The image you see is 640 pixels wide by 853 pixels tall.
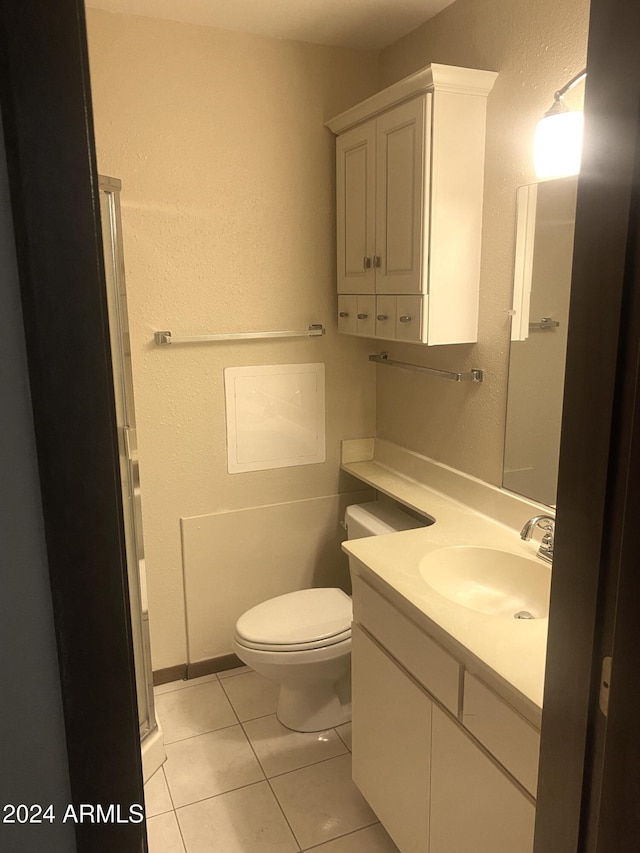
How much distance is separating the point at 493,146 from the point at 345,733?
2013mm

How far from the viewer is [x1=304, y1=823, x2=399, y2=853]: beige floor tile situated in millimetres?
1832

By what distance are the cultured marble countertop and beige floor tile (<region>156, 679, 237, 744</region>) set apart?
1.01 metres

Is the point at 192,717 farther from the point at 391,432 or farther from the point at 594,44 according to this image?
the point at 594,44

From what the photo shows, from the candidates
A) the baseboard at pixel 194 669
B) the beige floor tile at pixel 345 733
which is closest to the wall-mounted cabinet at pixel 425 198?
the beige floor tile at pixel 345 733

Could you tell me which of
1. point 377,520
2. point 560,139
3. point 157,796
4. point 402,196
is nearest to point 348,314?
point 402,196

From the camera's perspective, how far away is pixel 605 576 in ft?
2.65

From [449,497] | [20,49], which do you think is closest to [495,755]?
[449,497]

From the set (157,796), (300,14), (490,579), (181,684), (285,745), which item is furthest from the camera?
(181,684)

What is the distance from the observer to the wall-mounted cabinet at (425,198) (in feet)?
6.34

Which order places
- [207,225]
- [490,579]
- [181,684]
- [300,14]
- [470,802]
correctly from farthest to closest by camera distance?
[181,684] → [207,225] → [300,14] → [490,579] → [470,802]

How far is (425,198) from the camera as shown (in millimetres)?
1973

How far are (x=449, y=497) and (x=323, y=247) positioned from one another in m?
1.09

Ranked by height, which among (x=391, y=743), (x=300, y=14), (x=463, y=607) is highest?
(x=300, y=14)

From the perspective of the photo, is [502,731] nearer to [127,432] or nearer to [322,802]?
[322,802]
